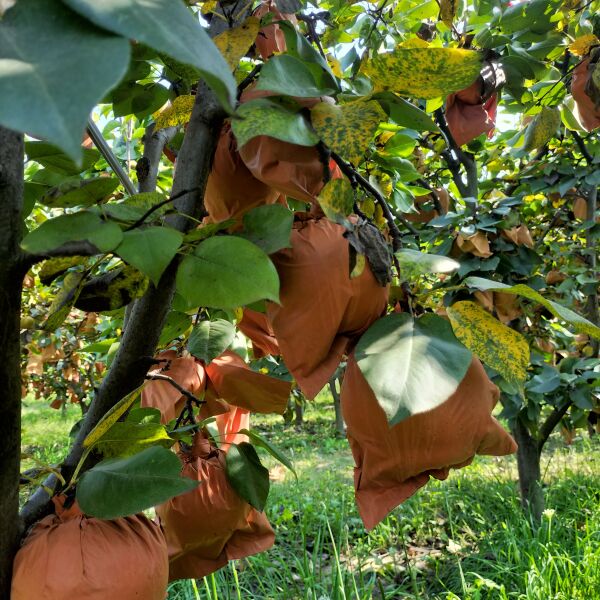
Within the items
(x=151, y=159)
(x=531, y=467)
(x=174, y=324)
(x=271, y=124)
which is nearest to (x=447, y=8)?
(x=151, y=159)

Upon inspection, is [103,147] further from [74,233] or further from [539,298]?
[539,298]

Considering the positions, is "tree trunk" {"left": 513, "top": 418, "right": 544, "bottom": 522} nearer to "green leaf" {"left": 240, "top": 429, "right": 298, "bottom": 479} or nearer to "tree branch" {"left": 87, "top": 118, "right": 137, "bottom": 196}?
"green leaf" {"left": 240, "top": 429, "right": 298, "bottom": 479}

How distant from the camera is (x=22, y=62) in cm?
19

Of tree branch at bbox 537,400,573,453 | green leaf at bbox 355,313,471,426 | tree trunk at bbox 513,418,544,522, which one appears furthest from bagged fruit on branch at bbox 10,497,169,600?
tree trunk at bbox 513,418,544,522

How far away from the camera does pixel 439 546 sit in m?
2.56

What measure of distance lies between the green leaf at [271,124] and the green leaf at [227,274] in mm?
63

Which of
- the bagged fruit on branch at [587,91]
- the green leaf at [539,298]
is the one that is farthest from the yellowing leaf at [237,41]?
the bagged fruit on branch at [587,91]

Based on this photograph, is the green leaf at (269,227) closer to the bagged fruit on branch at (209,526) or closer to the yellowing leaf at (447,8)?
the bagged fruit on branch at (209,526)

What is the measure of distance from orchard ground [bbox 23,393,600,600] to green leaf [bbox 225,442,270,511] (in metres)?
1.11

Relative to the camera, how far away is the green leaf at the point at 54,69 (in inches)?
6.5

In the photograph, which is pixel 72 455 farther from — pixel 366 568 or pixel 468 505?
pixel 468 505

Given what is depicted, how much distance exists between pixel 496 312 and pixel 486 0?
78cm

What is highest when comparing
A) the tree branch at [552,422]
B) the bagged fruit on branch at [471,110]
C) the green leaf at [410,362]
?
the bagged fruit on branch at [471,110]

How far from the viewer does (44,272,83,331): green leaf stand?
41cm
